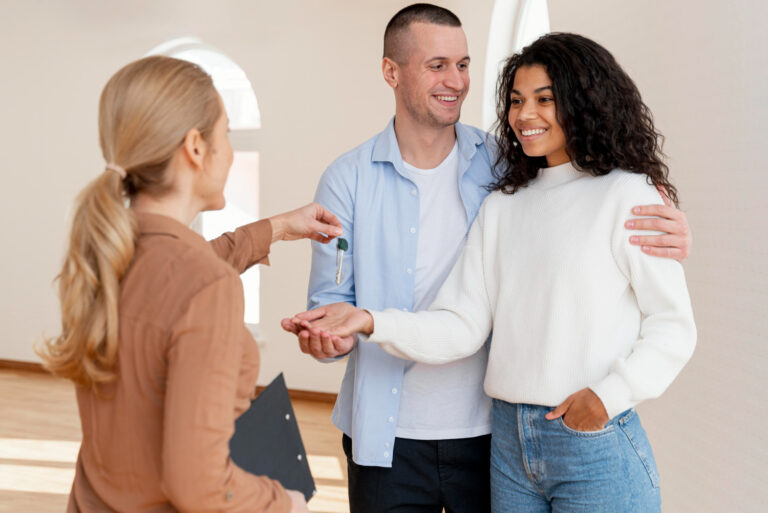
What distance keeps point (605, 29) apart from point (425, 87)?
1067mm

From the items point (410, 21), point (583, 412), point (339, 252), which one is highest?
point (410, 21)

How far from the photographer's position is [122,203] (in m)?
1.05

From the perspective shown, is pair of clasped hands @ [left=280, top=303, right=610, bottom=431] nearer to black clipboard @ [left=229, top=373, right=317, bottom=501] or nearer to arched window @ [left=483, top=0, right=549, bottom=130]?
black clipboard @ [left=229, top=373, right=317, bottom=501]

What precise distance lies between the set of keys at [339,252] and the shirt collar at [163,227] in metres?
0.75

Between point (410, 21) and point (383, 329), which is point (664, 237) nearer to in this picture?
point (383, 329)

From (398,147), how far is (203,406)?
1142 mm

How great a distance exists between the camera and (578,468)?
4.64 feet

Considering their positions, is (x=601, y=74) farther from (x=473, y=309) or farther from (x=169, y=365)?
(x=169, y=365)

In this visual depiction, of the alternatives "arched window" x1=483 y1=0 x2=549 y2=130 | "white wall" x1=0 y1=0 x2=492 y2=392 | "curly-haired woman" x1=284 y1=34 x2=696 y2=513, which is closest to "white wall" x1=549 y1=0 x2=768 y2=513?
"curly-haired woman" x1=284 y1=34 x2=696 y2=513

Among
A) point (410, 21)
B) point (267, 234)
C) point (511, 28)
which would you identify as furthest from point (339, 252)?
point (511, 28)

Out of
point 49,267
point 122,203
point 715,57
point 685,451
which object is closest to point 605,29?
point 715,57

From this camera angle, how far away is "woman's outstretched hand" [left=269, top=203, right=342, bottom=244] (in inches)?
67.7

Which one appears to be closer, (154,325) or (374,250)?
(154,325)

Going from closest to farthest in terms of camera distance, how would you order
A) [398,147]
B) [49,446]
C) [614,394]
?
[614,394] < [398,147] < [49,446]
